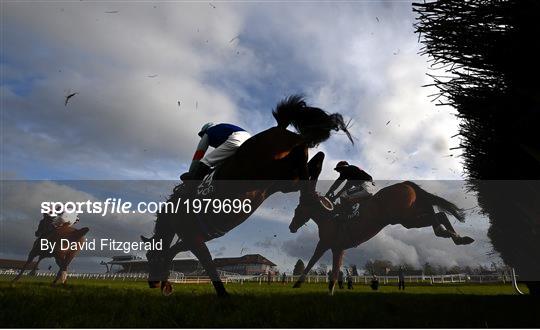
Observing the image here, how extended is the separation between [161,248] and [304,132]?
315 centimetres

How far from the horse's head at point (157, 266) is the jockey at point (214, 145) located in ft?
4.83

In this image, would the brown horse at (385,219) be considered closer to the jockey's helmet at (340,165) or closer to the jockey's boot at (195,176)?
the jockey's helmet at (340,165)

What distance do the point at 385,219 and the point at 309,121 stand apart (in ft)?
17.3

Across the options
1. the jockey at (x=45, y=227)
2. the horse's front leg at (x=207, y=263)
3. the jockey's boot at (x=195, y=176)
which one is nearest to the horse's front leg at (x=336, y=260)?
the horse's front leg at (x=207, y=263)

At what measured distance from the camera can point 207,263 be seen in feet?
18.3

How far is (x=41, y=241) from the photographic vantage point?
10.5 m

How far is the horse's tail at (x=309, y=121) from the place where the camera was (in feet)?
21.6

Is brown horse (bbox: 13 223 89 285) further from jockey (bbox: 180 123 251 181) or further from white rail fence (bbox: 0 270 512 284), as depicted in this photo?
jockey (bbox: 180 123 251 181)

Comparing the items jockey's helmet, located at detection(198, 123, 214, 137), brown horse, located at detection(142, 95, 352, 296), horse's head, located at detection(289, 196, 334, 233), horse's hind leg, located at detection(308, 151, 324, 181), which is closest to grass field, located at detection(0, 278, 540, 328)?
brown horse, located at detection(142, 95, 352, 296)

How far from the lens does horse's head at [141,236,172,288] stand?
644 centimetres

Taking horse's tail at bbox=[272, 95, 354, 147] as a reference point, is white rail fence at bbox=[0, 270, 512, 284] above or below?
below

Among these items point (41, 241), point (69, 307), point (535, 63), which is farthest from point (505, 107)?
point (41, 241)

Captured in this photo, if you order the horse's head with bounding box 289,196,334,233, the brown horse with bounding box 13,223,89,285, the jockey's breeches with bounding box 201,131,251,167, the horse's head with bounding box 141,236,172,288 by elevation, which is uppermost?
Result: the jockey's breeches with bounding box 201,131,251,167

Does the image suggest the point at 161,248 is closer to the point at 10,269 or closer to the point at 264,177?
the point at 264,177
